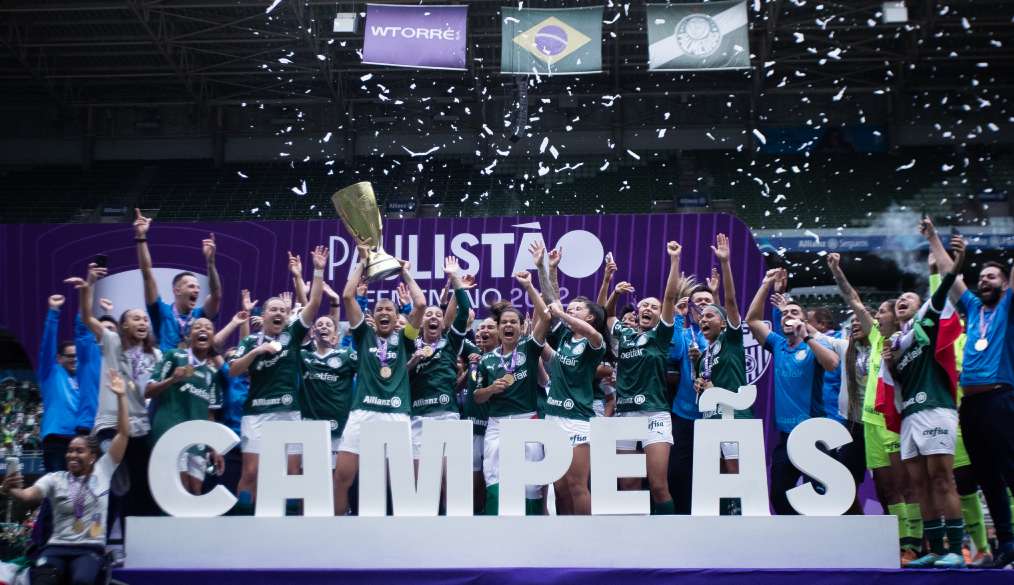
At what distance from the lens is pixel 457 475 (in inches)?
227

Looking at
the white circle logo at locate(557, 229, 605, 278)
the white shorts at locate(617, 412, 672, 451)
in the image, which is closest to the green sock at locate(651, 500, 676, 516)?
the white shorts at locate(617, 412, 672, 451)

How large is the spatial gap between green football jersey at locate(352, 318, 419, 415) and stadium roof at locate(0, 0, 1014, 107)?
11.4 meters

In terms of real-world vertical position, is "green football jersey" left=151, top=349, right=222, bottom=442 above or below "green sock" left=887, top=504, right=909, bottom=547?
above

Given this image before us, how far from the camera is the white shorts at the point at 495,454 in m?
6.27

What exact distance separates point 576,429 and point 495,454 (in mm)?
533

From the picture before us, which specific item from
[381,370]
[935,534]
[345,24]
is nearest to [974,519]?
[935,534]

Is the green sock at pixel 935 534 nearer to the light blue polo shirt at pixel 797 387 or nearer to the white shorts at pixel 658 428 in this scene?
the light blue polo shirt at pixel 797 387

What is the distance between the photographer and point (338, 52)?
60.8 ft

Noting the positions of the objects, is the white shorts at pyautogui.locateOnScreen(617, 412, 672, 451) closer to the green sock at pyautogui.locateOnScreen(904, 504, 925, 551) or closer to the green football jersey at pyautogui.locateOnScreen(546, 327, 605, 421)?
the green football jersey at pyautogui.locateOnScreen(546, 327, 605, 421)

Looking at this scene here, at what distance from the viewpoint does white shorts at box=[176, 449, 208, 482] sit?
19.9 ft

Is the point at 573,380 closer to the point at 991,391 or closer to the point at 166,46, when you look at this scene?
the point at 991,391

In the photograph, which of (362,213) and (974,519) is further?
(362,213)

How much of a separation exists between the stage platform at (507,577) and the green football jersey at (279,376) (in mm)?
1170

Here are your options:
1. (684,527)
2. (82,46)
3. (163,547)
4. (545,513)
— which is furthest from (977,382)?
(82,46)
